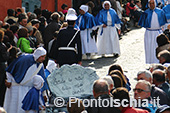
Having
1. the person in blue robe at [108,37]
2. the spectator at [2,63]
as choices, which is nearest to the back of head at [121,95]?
the spectator at [2,63]

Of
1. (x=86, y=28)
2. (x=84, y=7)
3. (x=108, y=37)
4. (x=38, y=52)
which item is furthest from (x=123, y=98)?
(x=108, y=37)

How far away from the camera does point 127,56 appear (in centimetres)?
1797

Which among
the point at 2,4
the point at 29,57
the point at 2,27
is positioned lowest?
the point at 29,57

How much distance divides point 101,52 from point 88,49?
640mm

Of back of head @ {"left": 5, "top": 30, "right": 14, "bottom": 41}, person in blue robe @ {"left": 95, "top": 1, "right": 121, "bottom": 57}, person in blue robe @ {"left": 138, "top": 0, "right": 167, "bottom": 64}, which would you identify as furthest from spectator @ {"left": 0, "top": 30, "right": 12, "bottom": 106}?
person in blue robe @ {"left": 95, "top": 1, "right": 121, "bottom": 57}

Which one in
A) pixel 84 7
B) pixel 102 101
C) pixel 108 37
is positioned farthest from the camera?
pixel 108 37

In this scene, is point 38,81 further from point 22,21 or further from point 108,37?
point 108,37

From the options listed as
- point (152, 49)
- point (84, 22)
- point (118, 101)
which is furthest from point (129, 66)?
point (118, 101)

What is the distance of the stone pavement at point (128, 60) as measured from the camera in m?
15.6

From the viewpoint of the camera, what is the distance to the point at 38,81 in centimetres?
1012

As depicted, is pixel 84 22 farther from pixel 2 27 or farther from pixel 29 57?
pixel 29 57

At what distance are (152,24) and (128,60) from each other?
1.63 meters

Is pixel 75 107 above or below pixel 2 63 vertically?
below

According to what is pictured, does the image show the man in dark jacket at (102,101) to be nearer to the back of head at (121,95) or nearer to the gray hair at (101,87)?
the gray hair at (101,87)
